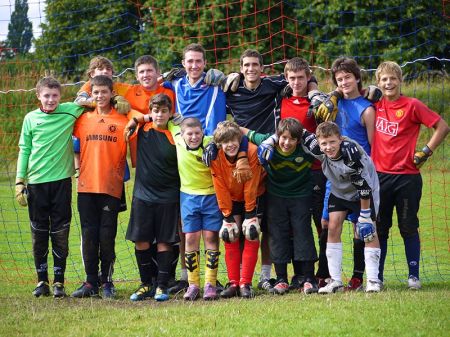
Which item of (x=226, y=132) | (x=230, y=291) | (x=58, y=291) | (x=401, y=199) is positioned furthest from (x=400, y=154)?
(x=58, y=291)

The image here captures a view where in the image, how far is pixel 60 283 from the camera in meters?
8.13

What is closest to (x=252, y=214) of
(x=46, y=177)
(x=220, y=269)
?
(x=46, y=177)

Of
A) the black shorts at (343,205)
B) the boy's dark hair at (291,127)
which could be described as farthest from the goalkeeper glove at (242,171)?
the black shorts at (343,205)

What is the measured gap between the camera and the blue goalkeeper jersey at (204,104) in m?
8.09

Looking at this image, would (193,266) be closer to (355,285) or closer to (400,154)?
(355,285)

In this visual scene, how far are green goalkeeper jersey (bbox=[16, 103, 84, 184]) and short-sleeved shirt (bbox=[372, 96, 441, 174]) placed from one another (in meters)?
2.73

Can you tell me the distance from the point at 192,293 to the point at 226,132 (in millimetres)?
1414

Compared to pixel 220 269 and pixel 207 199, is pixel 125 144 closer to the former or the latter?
pixel 207 199

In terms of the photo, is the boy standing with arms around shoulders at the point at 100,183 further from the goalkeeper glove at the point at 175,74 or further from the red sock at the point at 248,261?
the red sock at the point at 248,261

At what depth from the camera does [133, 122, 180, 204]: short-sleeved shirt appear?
7.89 metres

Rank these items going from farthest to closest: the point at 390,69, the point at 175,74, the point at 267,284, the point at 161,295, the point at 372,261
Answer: the point at 175,74
the point at 267,284
the point at 390,69
the point at 161,295
the point at 372,261

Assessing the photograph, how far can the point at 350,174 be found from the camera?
7500mm

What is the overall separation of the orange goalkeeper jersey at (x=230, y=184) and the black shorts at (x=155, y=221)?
48 centimetres

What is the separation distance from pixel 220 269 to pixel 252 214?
9.54 feet
